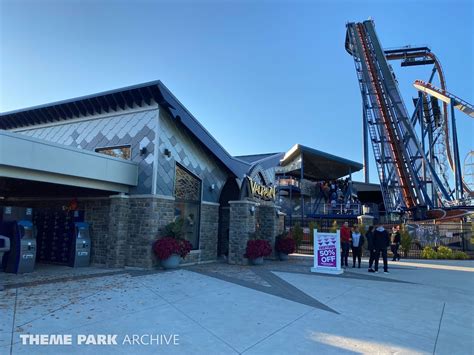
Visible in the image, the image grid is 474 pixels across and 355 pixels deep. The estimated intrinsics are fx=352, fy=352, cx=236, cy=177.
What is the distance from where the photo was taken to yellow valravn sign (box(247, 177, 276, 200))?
594 inches

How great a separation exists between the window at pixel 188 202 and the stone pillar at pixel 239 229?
1426 mm

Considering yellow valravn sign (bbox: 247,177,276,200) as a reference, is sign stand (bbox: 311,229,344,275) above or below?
below

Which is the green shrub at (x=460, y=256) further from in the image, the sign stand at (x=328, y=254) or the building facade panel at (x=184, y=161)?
the building facade panel at (x=184, y=161)

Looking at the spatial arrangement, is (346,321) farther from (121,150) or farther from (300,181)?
(300,181)

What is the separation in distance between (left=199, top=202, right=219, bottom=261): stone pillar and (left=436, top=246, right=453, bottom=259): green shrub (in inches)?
459

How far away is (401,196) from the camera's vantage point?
1257 inches

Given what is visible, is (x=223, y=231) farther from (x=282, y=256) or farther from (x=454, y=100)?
(x=454, y=100)

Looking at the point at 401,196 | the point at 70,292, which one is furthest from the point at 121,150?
the point at 401,196

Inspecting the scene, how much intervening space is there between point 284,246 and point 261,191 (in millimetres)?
2878

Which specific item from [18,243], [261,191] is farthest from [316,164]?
[18,243]

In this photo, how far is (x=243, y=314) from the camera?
629cm

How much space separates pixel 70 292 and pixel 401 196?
30579 millimetres

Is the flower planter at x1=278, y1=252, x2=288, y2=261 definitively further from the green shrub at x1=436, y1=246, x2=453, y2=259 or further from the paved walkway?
the green shrub at x1=436, y1=246, x2=453, y2=259

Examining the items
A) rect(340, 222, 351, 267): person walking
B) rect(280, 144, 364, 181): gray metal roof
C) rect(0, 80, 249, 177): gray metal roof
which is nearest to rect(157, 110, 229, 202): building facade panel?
rect(0, 80, 249, 177): gray metal roof
